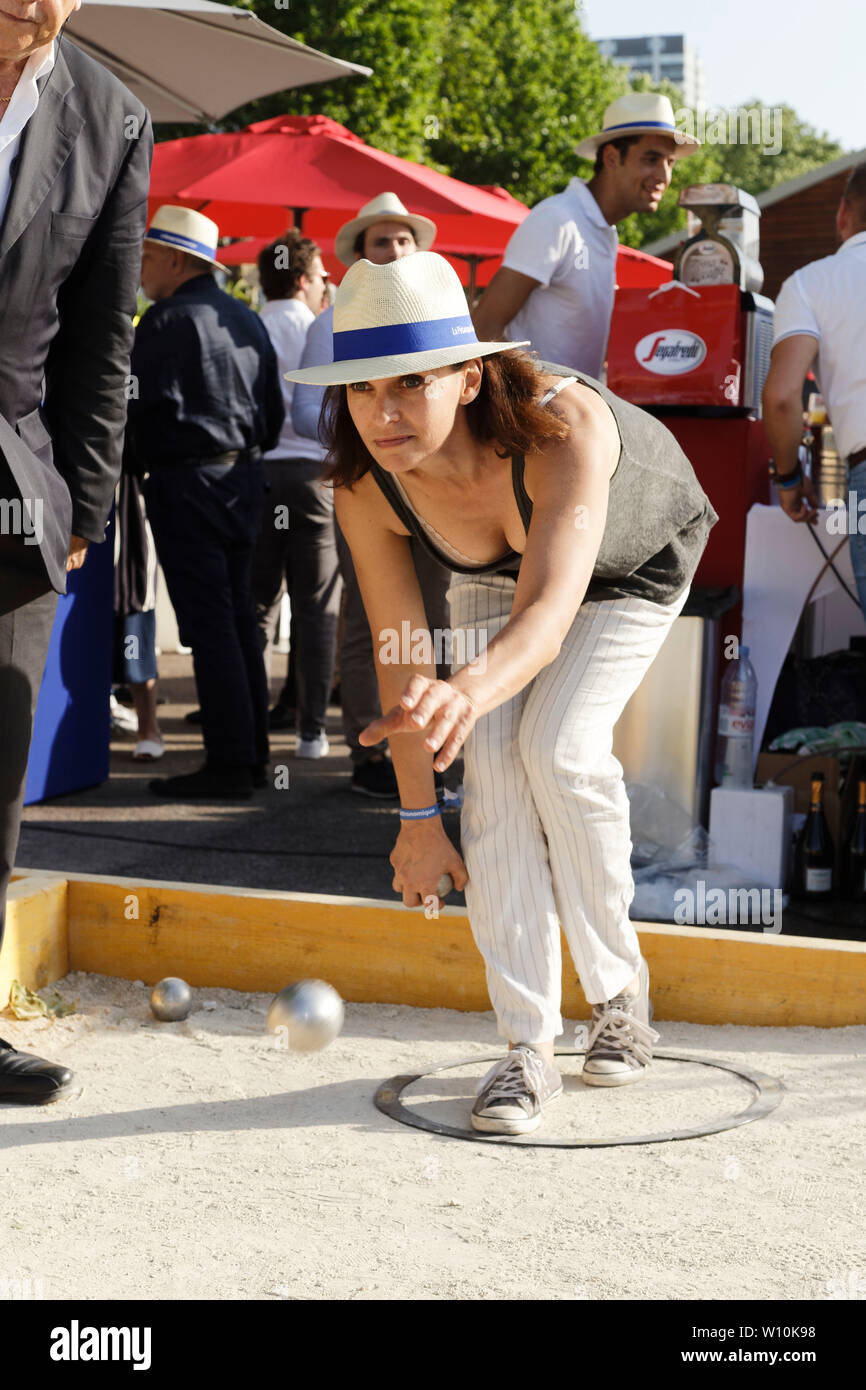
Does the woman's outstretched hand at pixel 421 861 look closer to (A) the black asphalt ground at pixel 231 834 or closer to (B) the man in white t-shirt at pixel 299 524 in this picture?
(A) the black asphalt ground at pixel 231 834

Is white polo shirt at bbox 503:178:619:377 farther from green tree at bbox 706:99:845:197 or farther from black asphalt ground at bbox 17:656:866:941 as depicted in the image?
green tree at bbox 706:99:845:197

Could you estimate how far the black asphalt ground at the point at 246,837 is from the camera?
4.84 m

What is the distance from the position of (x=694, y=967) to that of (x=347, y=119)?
20200 millimetres

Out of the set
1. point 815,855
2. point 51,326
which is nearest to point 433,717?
point 51,326

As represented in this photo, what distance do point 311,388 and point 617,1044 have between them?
3.83 m

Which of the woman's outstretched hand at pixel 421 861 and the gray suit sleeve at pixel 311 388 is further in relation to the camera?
the gray suit sleeve at pixel 311 388

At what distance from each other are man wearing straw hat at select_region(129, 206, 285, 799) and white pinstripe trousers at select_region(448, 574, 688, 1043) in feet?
9.68

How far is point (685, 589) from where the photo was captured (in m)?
3.35

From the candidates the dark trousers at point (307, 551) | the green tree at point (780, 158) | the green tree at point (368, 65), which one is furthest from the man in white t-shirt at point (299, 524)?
the green tree at point (780, 158)

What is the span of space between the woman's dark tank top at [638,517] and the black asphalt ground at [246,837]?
4.93 ft

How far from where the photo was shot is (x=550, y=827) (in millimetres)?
3076

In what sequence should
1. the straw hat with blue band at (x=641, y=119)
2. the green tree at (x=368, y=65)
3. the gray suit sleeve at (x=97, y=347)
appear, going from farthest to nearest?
the green tree at (x=368, y=65) → the straw hat with blue band at (x=641, y=119) → the gray suit sleeve at (x=97, y=347)

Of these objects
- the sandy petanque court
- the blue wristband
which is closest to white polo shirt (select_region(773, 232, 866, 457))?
the sandy petanque court

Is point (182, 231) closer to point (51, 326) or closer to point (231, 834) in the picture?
point (231, 834)
